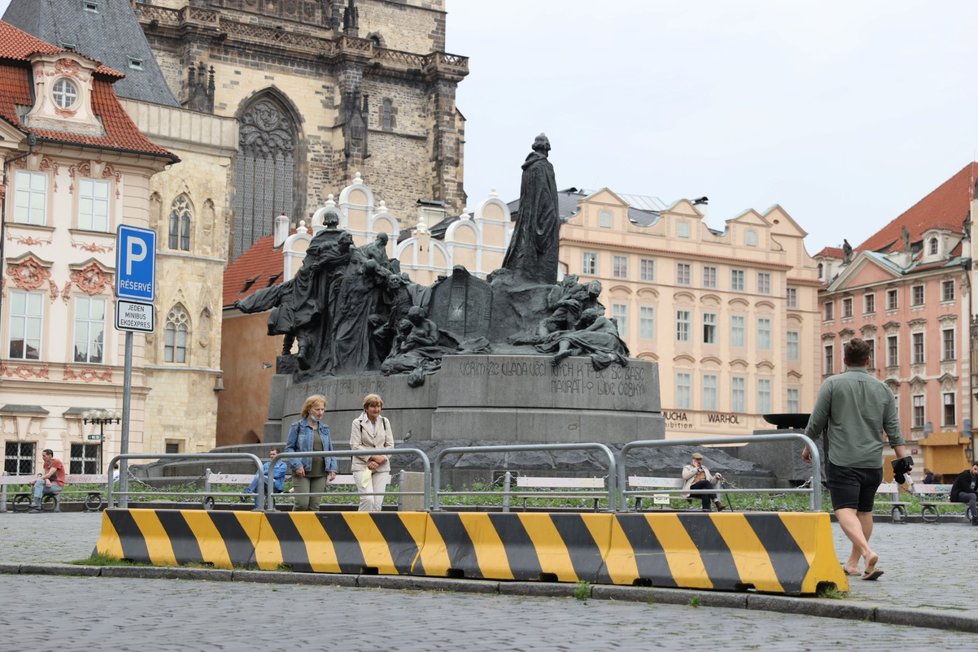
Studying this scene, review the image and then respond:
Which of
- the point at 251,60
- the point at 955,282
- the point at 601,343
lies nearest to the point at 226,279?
the point at 251,60

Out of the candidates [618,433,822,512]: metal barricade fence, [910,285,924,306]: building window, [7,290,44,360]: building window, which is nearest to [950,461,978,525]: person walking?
[618,433,822,512]: metal barricade fence

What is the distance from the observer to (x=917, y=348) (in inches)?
2972

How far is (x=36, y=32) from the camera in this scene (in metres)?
56.7

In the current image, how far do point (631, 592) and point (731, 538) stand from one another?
779 millimetres

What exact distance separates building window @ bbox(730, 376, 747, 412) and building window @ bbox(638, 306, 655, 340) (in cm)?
446

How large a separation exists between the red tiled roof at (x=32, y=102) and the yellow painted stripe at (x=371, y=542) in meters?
35.0

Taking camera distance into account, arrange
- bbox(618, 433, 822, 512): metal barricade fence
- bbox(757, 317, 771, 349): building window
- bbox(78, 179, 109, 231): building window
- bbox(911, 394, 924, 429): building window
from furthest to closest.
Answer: bbox(911, 394, 924, 429): building window
bbox(757, 317, 771, 349): building window
bbox(78, 179, 109, 231): building window
bbox(618, 433, 822, 512): metal barricade fence

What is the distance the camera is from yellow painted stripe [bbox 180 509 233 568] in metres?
14.0

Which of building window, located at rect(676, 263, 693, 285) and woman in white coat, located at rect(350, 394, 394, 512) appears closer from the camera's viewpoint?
woman in white coat, located at rect(350, 394, 394, 512)

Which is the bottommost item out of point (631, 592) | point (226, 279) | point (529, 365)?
point (631, 592)

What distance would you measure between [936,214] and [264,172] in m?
31.1

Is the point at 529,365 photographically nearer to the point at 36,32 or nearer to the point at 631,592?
the point at 631,592

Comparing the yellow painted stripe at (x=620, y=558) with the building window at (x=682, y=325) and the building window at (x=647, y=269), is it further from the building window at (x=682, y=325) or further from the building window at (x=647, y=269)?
the building window at (x=682, y=325)

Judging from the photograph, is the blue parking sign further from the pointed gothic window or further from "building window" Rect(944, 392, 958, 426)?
"building window" Rect(944, 392, 958, 426)
